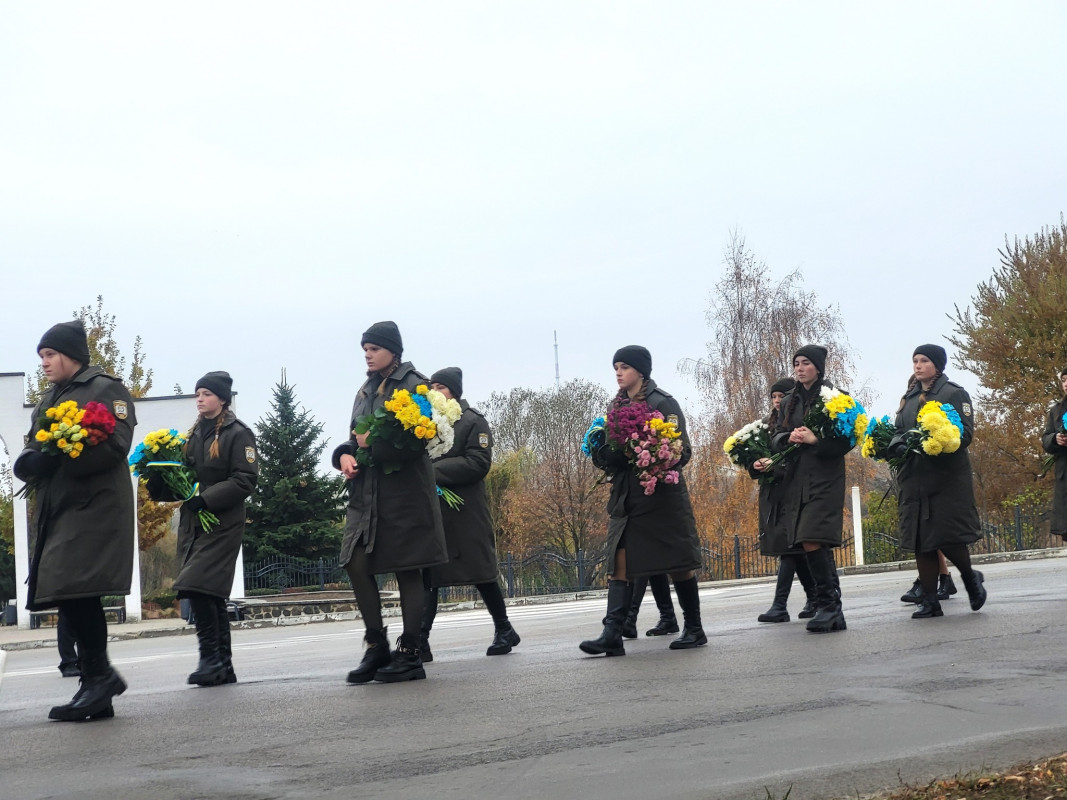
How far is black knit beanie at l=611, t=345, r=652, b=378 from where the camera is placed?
31.0 ft

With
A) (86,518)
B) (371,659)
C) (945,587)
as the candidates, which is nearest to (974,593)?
(945,587)

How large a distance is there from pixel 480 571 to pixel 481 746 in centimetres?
445

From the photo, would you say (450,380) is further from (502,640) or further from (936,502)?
(936,502)

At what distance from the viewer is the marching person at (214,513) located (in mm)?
8781

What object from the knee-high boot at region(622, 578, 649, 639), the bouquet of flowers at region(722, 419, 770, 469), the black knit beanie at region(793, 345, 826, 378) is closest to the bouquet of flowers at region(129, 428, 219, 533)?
the knee-high boot at region(622, 578, 649, 639)

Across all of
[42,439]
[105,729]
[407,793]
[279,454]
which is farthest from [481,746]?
[279,454]

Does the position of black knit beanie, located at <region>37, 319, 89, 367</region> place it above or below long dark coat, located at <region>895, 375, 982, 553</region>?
above

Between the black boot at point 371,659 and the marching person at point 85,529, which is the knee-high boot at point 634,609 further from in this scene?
the marching person at point 85,529

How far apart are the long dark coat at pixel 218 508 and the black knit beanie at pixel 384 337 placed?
1.43 m

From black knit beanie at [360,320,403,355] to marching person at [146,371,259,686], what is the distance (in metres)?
1.45

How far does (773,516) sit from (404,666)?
5.18 metres

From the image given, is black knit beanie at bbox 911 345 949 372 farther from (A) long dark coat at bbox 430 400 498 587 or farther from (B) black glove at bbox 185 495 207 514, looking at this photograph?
(B) black glove at bbox 185 495 207 514

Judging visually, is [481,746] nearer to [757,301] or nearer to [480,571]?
[480,571]

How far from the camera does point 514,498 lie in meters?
43.7
